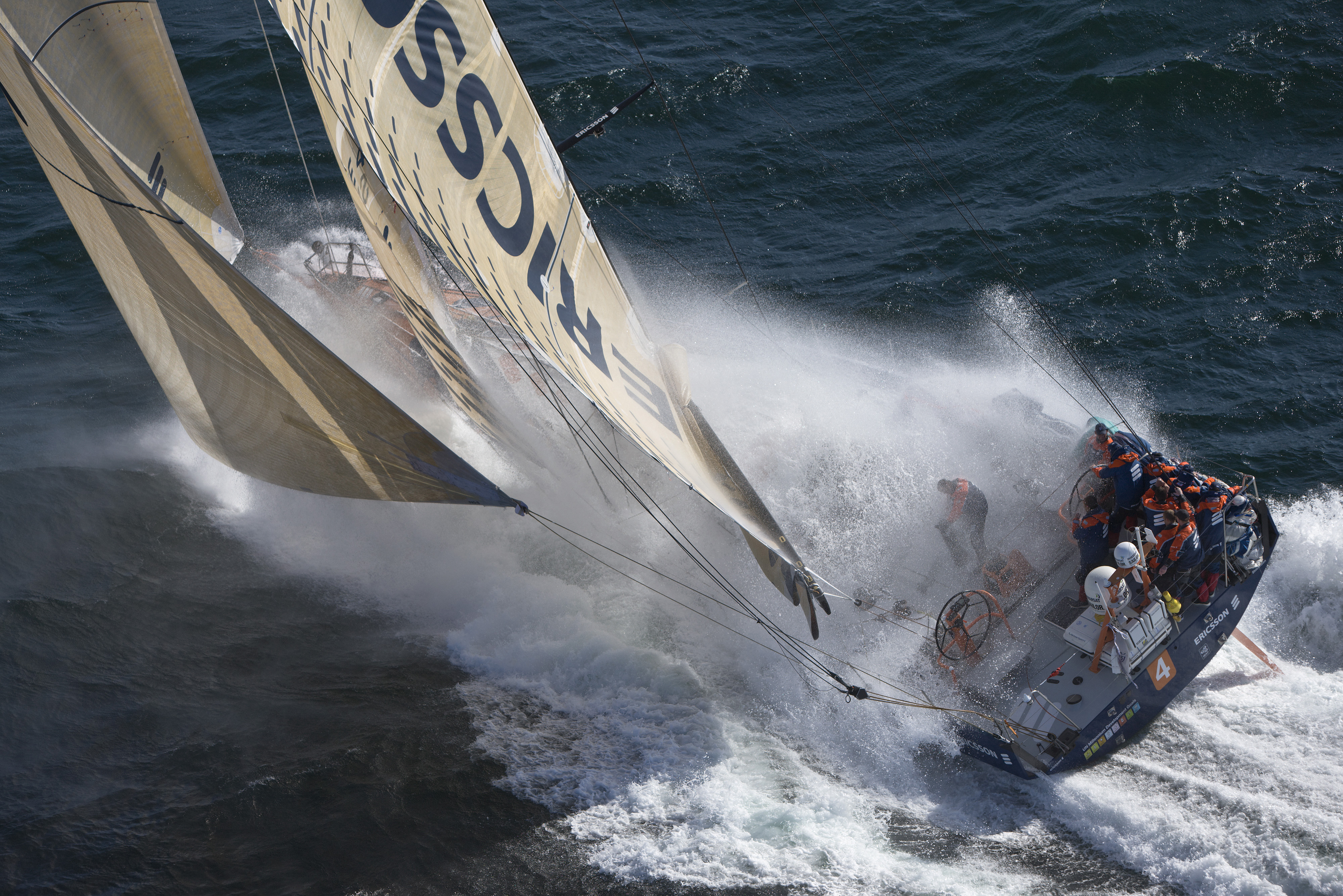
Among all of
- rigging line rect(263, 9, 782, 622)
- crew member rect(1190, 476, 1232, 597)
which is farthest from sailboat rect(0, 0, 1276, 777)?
rigging line rect(263, 9, 782, 622)

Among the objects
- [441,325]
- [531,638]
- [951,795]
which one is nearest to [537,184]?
[441,325]

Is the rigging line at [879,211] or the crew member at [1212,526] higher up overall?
the rigging line at [879,211]

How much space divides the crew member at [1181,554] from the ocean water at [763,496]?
51.7 inches

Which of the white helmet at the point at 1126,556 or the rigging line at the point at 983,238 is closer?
the white helmet at the point at 1126,556

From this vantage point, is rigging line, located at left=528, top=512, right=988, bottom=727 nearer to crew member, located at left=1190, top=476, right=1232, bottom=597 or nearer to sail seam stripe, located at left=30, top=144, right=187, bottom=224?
crew member, located at left=1190, top=476, right=1232, bottom=597

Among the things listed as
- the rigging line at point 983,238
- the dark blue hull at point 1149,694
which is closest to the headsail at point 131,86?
the dark blue hull at point 1149,694

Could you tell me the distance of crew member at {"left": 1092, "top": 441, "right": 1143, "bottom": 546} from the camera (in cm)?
1057

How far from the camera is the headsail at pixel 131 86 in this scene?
353 inches

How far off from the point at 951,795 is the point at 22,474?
41.1 feet

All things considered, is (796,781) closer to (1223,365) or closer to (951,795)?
(951,795)

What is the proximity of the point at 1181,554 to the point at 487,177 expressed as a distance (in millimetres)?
8169

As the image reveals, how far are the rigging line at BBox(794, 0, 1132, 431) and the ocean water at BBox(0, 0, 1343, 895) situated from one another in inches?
5.8

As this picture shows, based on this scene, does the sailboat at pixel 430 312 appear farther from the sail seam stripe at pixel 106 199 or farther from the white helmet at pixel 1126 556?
the white helmet at pixel 1126 556

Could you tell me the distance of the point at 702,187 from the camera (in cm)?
1900
